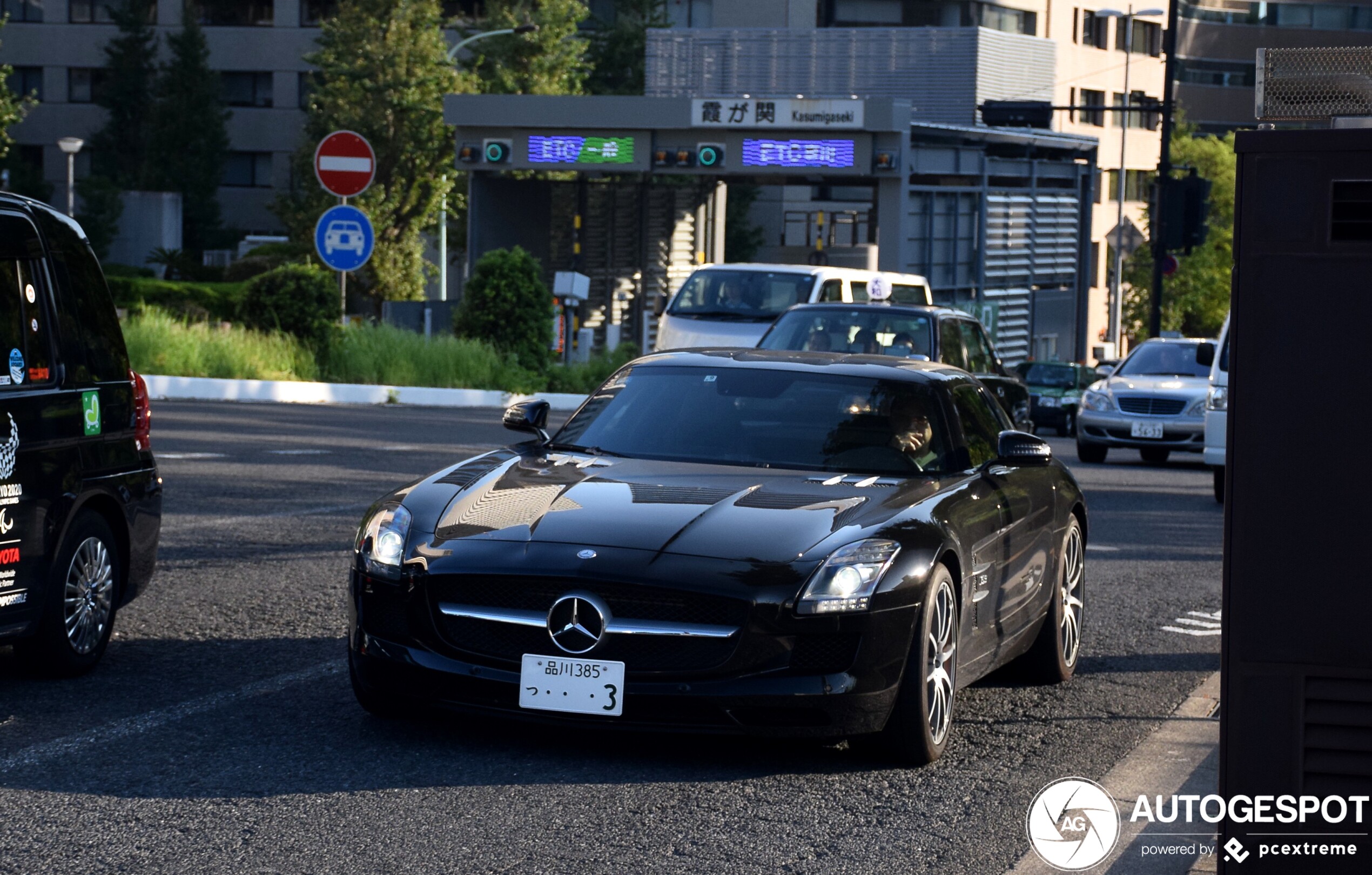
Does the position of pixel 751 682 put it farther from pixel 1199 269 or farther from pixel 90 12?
pixel 90 12

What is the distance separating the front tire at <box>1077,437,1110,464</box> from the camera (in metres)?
22.8

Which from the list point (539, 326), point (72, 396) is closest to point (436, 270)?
point (539, 326)

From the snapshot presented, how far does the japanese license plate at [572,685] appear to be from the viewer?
599 cm

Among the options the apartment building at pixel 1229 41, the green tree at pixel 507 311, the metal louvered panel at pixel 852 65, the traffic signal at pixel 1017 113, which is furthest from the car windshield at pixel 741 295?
the apartment building at pixel 1229 41

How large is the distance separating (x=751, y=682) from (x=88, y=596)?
9.33ft

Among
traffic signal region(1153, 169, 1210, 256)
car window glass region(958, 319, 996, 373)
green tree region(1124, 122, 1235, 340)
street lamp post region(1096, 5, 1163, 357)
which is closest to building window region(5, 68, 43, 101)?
street lamp post region(1096, 5, 1163, 357)

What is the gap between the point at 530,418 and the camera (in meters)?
7.95

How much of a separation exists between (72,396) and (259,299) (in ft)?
63.0

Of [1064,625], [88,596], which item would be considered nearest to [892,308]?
[1064,625]

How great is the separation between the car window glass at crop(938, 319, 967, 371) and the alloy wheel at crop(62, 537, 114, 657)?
909cm

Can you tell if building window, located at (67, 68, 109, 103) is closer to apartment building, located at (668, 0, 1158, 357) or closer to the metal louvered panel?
apartment building, located at (668, 0, 1158, 357)

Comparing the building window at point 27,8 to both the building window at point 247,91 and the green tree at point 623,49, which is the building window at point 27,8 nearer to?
the building window at point 247,91

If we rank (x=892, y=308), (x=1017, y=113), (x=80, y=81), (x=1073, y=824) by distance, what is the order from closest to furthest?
(x=1073, y=824) → (x=892, y=308) → (x=1017, y=113) → (x=80, y=81)

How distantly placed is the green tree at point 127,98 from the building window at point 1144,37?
38.0 meters
